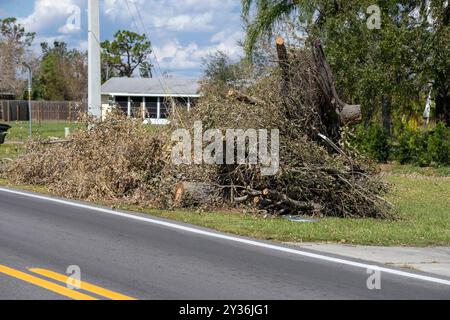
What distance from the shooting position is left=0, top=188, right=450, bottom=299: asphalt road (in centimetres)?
722

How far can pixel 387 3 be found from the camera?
24859 millimetres

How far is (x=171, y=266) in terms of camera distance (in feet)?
27.2

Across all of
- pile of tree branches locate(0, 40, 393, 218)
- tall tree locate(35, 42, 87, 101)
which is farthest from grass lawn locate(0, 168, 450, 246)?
tall tree locate(35, 42, 87, 101)

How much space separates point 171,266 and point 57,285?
1.54 meters

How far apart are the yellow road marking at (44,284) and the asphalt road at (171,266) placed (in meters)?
0.01

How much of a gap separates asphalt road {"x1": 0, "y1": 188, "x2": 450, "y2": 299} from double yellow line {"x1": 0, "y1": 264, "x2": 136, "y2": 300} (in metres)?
0.01

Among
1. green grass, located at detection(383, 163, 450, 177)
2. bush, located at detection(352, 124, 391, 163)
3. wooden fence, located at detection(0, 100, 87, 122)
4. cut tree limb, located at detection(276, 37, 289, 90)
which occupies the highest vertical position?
cut tree limb, located at detection(276, 37, 289, 90)

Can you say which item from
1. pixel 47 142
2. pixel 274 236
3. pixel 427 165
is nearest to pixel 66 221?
pixel 274 236

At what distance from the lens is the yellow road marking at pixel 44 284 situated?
22.7ft

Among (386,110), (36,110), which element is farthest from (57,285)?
(36,110)

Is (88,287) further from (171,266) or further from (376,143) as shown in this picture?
(376,143)

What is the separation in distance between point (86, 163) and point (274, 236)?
570 cm

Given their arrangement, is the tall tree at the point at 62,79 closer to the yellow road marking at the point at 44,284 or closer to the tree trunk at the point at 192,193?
the tree trunk at the point at 192,193

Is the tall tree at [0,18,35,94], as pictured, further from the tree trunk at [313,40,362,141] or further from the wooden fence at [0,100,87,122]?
the tree trunk at [313,40,362,141]
